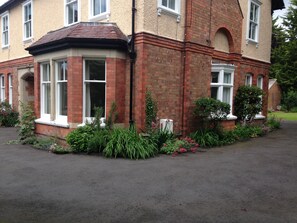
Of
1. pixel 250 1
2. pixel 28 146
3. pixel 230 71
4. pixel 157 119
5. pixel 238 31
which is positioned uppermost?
pixel 250 1

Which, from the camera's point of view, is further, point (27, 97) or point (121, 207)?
point (27, 97)

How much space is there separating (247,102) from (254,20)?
504 centimetres

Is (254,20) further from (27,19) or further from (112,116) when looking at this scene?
(27,19)

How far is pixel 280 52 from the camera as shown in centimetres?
2861

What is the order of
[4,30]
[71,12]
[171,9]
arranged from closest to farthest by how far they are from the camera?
[171,9]
[71,12]
[4,30]

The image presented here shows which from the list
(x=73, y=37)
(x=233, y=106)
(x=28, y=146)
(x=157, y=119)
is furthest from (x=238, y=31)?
(x=28, y=146)

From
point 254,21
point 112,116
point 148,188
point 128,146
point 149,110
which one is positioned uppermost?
point 254,21

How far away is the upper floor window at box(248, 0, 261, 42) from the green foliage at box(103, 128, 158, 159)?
937 centimetres

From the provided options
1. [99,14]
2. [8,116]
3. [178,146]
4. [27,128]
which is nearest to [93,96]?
[27,128]

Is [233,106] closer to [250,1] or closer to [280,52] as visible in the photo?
[250,1]

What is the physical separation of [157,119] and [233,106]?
5.13m

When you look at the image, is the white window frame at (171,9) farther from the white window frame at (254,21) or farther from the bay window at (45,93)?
the white window frame at (254,21)

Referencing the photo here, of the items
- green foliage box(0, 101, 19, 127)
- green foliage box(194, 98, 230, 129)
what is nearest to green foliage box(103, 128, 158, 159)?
green foliage box(194, 98, 230, 129)

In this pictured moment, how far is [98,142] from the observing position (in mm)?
8336
